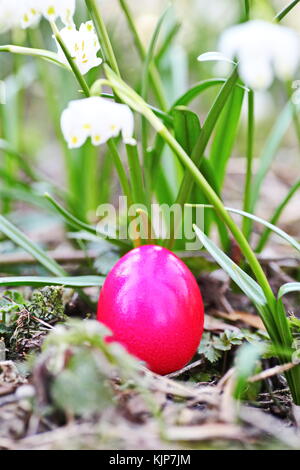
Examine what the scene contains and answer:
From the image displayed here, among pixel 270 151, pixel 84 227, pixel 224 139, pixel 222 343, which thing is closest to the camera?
pixel 222 343

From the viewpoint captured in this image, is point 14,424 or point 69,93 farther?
point 69,93

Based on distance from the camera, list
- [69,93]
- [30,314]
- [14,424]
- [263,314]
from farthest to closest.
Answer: [69,93] → [30,314] → [263,314] → [14,424]

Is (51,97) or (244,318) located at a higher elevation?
(51,97)

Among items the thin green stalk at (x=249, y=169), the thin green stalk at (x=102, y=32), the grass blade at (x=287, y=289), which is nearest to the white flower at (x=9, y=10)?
the thin green stalk at (x=102, y=32)

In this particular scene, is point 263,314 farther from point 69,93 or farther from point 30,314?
point 69,93

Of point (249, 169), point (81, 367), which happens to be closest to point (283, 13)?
point (249, 169)

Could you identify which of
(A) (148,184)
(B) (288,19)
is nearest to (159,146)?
(A) (148,184)

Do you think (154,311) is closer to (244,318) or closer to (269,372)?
(269,372)

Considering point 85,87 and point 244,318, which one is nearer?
point 85,87
